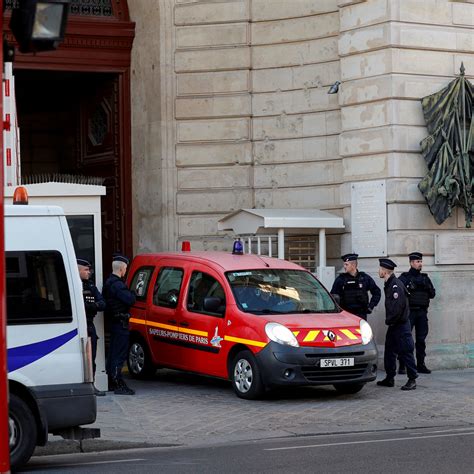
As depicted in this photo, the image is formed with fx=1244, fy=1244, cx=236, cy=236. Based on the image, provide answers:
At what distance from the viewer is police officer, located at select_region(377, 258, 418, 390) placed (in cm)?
1567

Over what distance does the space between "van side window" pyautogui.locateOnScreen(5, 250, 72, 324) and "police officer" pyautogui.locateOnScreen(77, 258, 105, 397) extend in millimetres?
4009

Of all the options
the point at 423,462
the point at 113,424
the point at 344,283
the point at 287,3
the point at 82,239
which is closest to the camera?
the point at 423,462

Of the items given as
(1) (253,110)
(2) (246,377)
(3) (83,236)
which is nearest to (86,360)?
(2) (246,377)

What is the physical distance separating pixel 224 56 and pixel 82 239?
5802 mm

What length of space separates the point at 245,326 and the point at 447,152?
490 cm

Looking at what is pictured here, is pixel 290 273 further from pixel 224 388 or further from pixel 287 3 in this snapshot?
pixel 287 3

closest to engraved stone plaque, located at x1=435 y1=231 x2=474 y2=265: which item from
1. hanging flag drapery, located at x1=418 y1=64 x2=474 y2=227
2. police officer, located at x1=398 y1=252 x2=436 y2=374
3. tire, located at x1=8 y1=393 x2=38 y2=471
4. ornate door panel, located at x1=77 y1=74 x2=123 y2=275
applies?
hanging flag drapery, located at x1=418 y1=64 x2=474 y2=227

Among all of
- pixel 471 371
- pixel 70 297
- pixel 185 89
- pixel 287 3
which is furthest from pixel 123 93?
pixel 70 297

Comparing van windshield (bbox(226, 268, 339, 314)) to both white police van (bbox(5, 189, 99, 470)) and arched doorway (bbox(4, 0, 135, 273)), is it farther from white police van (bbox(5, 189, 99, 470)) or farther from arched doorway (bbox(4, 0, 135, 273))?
arched doorway (bbox(4, 0, 135, 273))

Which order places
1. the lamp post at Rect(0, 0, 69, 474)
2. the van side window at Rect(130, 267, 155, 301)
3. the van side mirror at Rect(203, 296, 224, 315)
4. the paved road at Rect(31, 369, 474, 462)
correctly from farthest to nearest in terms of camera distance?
1. the van side window at Rect(130, 267, 155, 301)
2. the van side mirror at Rect(203, 296, 224, 315)
3. the paved road at Rect(31, 369, 474, 462)
4. the lamp post at Rect(0, 0, 69, 474)

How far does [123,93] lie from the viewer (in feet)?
68.2

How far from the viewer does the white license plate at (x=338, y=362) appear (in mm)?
14391

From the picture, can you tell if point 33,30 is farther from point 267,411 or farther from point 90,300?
point 90,300

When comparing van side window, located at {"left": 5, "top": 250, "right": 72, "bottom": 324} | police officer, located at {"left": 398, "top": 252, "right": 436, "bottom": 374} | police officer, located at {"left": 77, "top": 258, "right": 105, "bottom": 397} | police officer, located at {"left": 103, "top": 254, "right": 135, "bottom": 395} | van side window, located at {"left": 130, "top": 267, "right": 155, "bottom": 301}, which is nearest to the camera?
van side window, located at {"left": 5, "top": 250, "right": 72, "bottom": 324}
